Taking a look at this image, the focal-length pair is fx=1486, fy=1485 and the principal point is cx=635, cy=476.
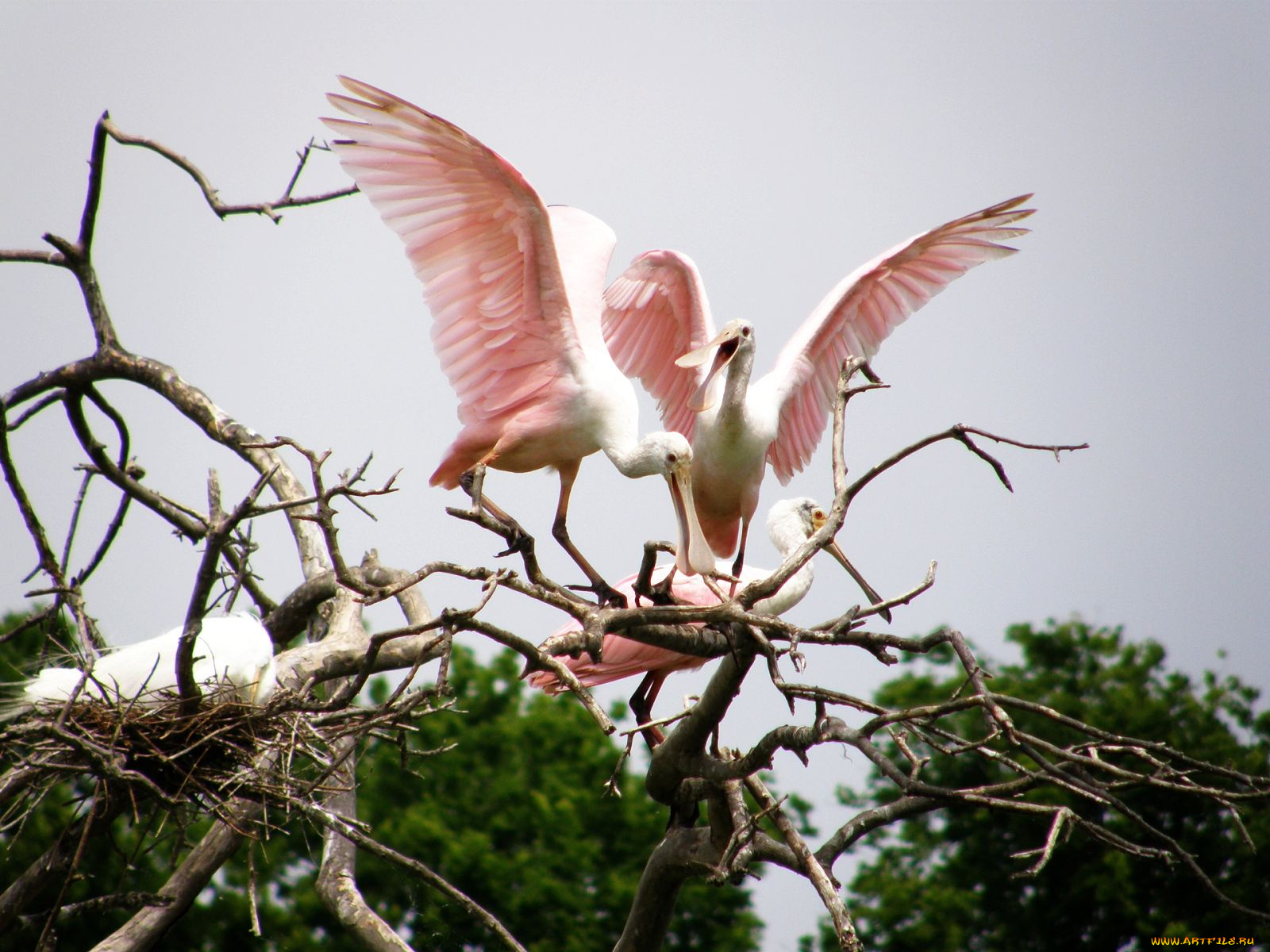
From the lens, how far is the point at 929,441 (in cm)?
414

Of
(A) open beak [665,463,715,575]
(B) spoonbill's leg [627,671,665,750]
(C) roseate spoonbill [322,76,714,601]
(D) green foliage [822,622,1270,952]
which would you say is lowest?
(B) spoonbill's leg [627,671,665,750]

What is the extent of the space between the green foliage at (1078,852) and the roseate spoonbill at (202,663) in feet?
40.1

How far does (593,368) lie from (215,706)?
220 centimetres

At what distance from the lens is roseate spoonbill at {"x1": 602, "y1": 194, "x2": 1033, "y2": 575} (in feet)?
21.0

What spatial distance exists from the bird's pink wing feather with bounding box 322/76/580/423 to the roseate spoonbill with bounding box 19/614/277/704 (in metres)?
1.30

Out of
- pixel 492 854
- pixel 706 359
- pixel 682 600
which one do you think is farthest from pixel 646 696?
pixel 492 854

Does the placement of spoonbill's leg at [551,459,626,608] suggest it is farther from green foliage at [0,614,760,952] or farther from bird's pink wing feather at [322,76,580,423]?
green foliage at [0,614,760,952]

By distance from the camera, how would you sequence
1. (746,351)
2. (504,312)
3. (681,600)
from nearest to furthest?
1. (504,312)
2. (746,351)
3. (681,600)

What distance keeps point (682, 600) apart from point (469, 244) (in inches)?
72.7

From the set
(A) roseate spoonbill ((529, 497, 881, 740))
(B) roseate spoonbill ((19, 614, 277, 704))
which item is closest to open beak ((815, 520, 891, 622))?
(A) roseate spoonbill ((529, 497, 881, 740))

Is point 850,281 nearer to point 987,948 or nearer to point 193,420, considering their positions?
point 193,420

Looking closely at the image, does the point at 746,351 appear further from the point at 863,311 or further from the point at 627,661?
the point at 627,661

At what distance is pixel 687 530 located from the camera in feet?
19.9

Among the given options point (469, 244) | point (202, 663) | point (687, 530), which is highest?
point (469, 244)
